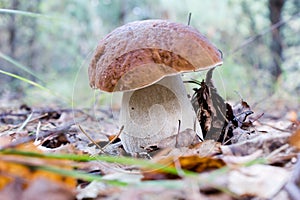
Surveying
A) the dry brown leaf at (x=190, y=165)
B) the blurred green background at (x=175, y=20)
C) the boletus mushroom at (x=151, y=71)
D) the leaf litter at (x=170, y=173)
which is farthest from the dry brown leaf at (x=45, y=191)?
the blurred green background at (x=175, y=20)

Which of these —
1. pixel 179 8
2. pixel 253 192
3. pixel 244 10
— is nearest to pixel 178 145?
pixel 253 192

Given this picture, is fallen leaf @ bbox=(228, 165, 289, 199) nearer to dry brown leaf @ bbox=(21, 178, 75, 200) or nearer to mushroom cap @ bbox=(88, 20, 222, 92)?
dry brown leaf @ bbox=(21, 178, 75, 200)

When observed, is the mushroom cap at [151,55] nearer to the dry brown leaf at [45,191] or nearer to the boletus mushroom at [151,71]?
the boletus mushroom at [151,71]

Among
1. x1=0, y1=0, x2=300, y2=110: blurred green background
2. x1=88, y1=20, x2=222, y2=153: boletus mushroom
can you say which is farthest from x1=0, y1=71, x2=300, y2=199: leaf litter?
x1=0, y1=0, x2=300, y2=110: blurred green background

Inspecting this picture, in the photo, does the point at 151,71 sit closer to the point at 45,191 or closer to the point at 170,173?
the point at 170,173

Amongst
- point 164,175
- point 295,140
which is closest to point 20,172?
point 164,175

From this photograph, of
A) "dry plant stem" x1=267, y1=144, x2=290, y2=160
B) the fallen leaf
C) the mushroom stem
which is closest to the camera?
the fallen leaf
